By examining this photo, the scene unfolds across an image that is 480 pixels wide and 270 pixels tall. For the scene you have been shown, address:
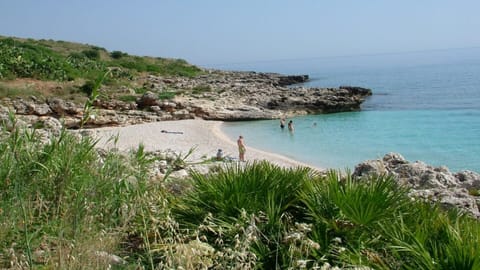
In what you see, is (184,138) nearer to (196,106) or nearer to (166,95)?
(196,106)

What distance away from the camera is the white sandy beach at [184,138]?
77.3ft

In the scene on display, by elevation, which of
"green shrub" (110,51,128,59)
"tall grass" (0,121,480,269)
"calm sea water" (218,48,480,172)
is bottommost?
"calm sea water" (218,48,480,172)

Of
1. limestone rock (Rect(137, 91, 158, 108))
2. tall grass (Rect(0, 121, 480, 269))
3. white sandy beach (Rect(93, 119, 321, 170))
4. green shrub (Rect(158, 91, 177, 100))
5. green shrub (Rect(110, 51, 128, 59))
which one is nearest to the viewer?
tall grass (Rect(0, 121, 480, 269))

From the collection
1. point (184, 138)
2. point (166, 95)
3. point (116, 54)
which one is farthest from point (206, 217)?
point (116, 54)

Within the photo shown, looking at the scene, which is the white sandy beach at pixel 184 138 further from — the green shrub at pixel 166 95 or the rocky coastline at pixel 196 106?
the green shrub at pixel 166 95

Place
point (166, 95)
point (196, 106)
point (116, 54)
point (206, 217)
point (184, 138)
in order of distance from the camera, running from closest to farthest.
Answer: point (206, 217)
point (184, 138)
point (196, 106)
point (166, 95)
point (116, 54)

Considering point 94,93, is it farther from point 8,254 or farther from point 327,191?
point 327,191

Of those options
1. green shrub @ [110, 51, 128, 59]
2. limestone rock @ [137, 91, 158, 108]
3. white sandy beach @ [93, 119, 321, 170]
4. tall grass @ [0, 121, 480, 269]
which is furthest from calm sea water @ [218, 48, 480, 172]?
green shrub @ [110, 51, 128, 59]

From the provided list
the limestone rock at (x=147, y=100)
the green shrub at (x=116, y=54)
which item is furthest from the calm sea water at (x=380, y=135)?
the green shrub at (x=116, y=54)

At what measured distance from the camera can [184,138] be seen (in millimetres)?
27562

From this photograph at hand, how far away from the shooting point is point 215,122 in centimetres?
3441

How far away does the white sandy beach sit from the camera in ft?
77.3

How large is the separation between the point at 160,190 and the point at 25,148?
4.94ft

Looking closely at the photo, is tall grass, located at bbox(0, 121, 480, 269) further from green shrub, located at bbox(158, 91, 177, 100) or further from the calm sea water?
green shrub, located at bbox(158, 91, 177, 100)
